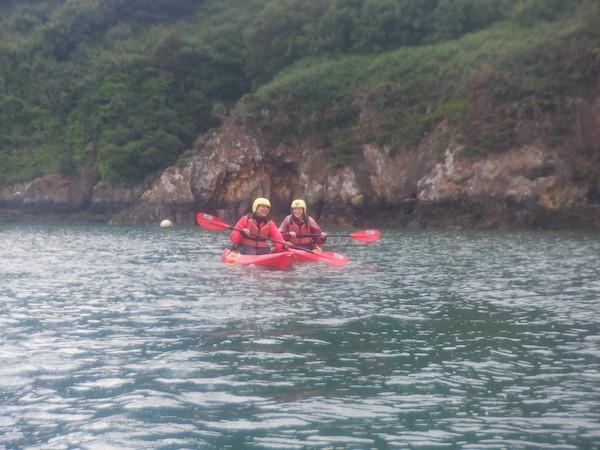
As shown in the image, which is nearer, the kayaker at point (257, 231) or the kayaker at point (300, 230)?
the kayaker at point (257, 231)

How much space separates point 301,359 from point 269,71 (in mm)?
42407

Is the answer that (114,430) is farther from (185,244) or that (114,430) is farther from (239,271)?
(185,244)

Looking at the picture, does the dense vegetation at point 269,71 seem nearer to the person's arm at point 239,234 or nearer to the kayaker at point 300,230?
the kayaker at point 300,230

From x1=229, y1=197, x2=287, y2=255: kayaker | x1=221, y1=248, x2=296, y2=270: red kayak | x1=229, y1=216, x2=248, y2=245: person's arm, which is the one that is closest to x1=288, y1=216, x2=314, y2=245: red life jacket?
x1=229, y1=197, x2=287, y2=255: kayaker

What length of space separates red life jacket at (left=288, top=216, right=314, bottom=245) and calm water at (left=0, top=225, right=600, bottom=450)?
9.71ft

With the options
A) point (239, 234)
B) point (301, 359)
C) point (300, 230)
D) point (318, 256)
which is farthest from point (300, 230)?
point (301, 359)

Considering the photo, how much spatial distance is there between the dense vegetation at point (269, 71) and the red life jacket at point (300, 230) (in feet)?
62.0

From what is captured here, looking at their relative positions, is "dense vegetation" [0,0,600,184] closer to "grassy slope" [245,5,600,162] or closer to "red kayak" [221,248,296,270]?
"grassy slope" [245,5,600,162]

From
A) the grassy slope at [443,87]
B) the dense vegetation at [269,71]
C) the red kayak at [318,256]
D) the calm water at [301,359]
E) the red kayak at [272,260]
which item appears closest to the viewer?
the calm water at [301,359]

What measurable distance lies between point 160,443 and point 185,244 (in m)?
20.1

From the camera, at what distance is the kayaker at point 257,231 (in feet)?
59.4

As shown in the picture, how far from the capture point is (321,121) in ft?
141

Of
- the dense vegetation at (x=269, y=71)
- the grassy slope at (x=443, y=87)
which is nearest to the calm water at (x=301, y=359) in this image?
the grassy slope at (x=443, y=87)

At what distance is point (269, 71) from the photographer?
162 feet
